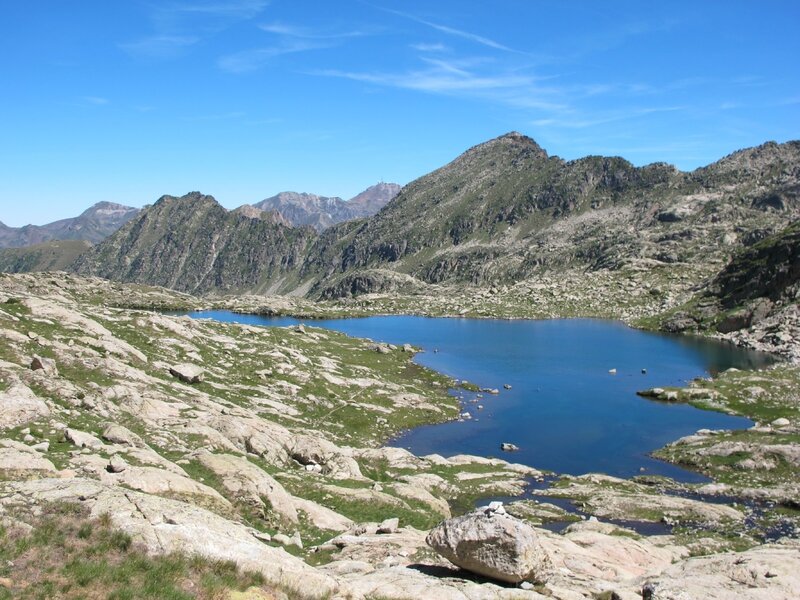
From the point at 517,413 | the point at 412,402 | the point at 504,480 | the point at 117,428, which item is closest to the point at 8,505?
the point at 117,428

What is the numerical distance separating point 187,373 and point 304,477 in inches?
1067

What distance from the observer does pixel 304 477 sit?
38844mm

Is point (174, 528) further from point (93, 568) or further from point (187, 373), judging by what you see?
point (187, 373)

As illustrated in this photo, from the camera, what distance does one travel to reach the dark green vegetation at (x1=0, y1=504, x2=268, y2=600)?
13.7 meters

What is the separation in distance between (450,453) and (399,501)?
97.5 feet

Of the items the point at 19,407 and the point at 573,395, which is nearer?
the point at 19,407

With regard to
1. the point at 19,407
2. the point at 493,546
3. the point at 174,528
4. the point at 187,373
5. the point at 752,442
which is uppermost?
the point at 19,407

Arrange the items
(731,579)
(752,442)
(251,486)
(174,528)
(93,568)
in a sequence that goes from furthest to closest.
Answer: (752,442) → (251,486) → (731,579) → (174,528) → (93,568)

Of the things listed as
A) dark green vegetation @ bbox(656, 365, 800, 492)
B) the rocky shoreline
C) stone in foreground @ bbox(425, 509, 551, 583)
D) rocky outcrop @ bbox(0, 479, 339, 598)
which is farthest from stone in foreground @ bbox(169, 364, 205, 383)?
dark green vegetation @ bbox(656, 365, 800, 492)

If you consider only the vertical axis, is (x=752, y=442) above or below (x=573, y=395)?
above

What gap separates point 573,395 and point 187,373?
→ 223 ft

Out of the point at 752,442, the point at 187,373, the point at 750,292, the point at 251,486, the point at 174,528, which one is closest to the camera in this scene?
the point at 174,528

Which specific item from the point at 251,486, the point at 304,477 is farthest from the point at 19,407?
the point at 304,477

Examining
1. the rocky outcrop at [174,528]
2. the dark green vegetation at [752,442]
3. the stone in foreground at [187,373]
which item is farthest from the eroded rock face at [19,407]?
the dark green vegetation at [752,442]
